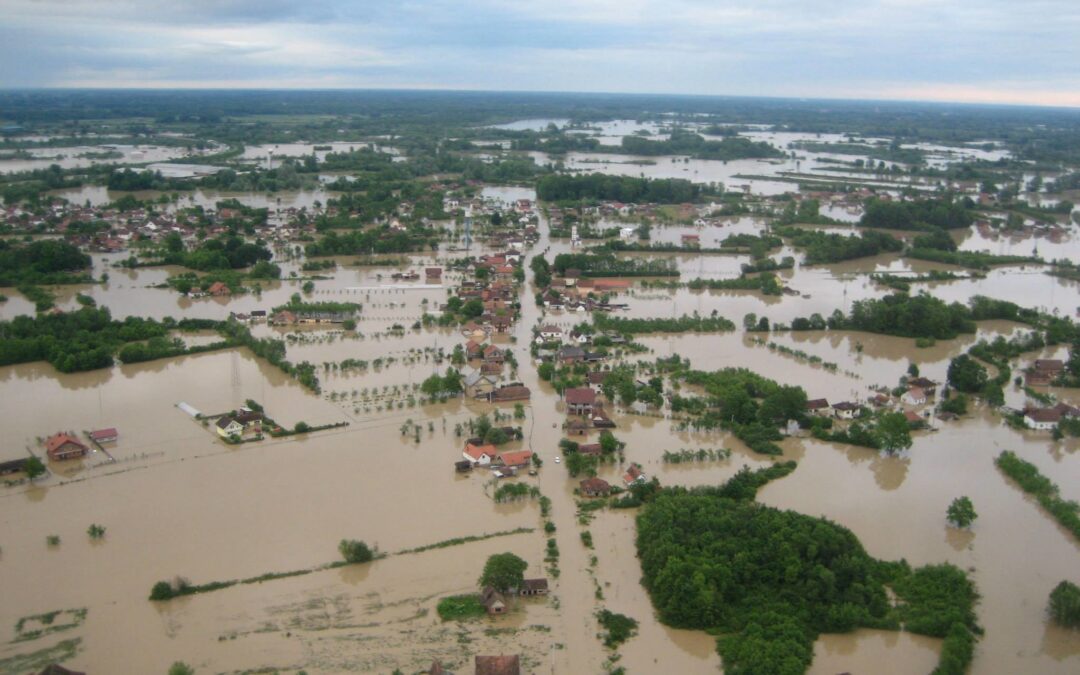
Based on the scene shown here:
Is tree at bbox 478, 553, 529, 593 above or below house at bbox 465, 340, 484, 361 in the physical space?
below

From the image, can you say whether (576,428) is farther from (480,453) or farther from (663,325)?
(663,325)

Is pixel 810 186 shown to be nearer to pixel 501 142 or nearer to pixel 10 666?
pixel 501 142

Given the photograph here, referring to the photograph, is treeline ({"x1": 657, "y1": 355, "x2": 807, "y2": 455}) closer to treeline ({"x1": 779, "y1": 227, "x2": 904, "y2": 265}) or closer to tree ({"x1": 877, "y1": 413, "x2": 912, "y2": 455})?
tree ({"x1": 877, "y1": 413, "x2": 912, "y2": 455})

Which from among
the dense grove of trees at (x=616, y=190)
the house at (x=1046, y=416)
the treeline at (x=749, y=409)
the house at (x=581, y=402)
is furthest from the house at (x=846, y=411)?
the dense grove of trees at (x=616, y=190)

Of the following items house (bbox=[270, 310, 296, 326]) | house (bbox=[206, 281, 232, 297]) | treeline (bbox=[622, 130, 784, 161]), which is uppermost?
treeline (bbox=[622, 130, 784, 161])

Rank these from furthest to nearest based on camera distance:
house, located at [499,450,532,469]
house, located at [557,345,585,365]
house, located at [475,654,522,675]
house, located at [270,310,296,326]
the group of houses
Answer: house, located at [270,310,296,326] → house, located at [557,345,585,365] → house, located at [499,450,532,469] → the group of houses → house, located at [475,654,522,675]

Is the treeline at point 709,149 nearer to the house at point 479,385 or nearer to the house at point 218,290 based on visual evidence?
the house at point 218,290

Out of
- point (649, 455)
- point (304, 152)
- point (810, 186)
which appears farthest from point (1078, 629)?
point (304, 152)

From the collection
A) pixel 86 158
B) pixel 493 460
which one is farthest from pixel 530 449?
pixel 86 158

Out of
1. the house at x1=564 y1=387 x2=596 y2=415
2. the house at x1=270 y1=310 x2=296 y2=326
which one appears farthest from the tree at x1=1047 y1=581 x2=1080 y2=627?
the house at x1=270 y1=310 x2=296 y2=326
